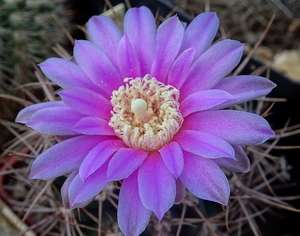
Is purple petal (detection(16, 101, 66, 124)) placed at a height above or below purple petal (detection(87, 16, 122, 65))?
below

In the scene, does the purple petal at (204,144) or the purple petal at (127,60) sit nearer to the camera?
the purple petal at (204,144)

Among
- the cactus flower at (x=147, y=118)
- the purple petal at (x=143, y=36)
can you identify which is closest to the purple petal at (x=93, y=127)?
the cactus flower at (x=147, y=118)

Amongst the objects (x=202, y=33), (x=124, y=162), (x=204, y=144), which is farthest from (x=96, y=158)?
(x=202, y=33)

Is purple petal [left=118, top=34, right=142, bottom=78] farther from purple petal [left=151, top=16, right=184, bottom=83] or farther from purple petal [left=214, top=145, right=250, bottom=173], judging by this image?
purple petal [left=214, top=145, right=250, bottom=173]

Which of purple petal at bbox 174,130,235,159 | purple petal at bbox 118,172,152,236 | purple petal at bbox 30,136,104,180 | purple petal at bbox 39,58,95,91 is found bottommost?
purple petal at bbox 118,172,152,236

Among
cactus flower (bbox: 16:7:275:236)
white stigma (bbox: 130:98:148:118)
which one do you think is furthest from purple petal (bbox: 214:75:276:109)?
white stigma (bbox: 130:98:148:118)

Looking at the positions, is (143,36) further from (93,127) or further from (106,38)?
(93,127)

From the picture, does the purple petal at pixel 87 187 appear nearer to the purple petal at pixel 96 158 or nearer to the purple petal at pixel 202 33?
the purple petal at pixel 96 158
